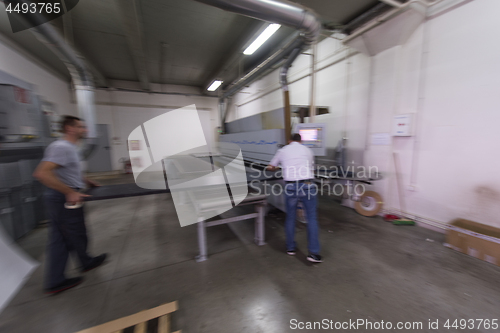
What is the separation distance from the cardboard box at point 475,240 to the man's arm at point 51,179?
13.1 ft

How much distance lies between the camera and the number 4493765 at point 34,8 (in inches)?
77.3

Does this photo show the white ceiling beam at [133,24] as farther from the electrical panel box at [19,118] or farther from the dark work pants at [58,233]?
the dark work pants at [58,233]

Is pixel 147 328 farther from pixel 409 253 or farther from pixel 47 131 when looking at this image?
pixel 47 131

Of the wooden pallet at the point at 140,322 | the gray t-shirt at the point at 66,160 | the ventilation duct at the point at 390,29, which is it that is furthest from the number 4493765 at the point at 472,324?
the ventilation duct at the point at 390,29

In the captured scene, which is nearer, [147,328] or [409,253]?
[147,328]

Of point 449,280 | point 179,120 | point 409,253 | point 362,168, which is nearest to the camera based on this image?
point 449,280

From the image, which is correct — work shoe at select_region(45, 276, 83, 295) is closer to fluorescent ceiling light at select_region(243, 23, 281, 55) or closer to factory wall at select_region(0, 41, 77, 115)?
factory wall at select_region(0, 41, 77, 115)

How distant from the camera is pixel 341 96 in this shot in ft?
12.7

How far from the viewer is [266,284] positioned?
1764 mm

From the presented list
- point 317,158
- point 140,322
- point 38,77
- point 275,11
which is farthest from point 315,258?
point 38,77

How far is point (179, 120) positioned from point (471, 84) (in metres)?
8.25

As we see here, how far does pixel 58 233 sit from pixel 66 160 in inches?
25.5

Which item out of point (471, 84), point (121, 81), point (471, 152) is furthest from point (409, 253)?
point (121, 81)

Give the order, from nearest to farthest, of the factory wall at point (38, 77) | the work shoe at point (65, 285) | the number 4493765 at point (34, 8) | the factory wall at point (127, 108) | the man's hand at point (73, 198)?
the man's hand at point (73, 198) → the work shoe at point (65, 285) → the number 4493765 at point (34, 8) → the factory wall at point (38, 77) → the factory wall at point (127, 108)
